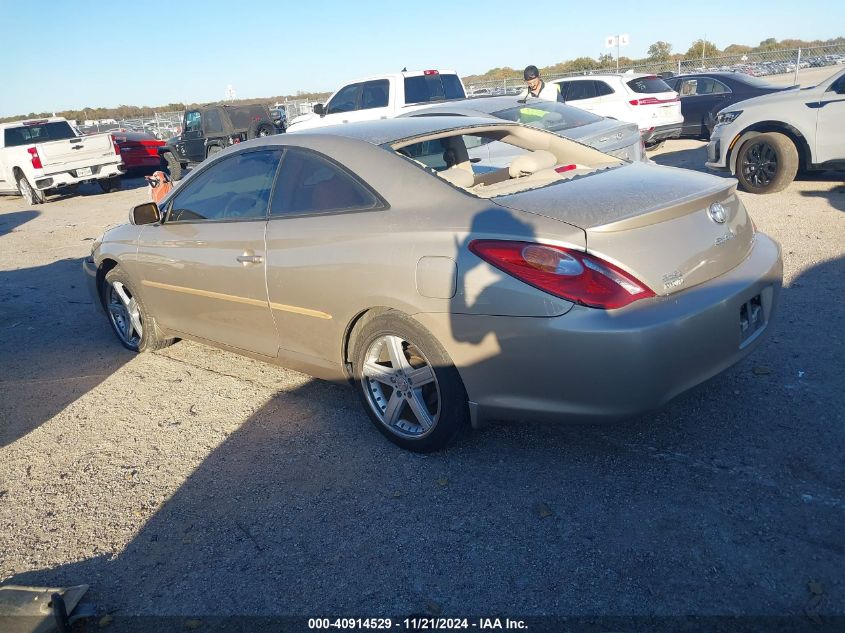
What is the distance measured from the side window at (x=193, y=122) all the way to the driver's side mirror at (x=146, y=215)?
47.6ft

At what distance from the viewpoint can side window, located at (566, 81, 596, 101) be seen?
14.3 m

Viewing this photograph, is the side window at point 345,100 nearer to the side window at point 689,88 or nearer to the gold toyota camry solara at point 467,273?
the side window at point 689,88

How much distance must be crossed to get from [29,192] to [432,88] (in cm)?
1050

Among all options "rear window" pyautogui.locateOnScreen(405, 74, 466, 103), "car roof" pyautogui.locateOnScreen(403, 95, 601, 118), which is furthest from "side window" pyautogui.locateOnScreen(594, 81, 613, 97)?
"car roof" pyautogui.locateOnScreen(403, 95, 601, 118)

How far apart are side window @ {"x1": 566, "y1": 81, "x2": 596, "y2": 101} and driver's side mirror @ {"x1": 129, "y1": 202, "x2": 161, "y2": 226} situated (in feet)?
37.5

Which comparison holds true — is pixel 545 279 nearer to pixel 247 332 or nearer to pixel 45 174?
pixel 247 332

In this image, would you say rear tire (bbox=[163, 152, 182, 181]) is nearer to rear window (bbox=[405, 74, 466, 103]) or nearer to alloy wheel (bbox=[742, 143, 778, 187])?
rear window (bbox=[405, 74, 466, 103])

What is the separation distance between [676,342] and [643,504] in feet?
2.33

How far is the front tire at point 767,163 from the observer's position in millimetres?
8695

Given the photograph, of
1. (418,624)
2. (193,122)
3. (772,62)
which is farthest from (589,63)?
(418,624)

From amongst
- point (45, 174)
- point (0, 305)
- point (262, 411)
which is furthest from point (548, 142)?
point (45, 174)

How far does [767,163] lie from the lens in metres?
8.95

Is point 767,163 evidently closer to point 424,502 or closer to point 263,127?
point 424,502

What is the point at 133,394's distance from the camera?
189 inches
